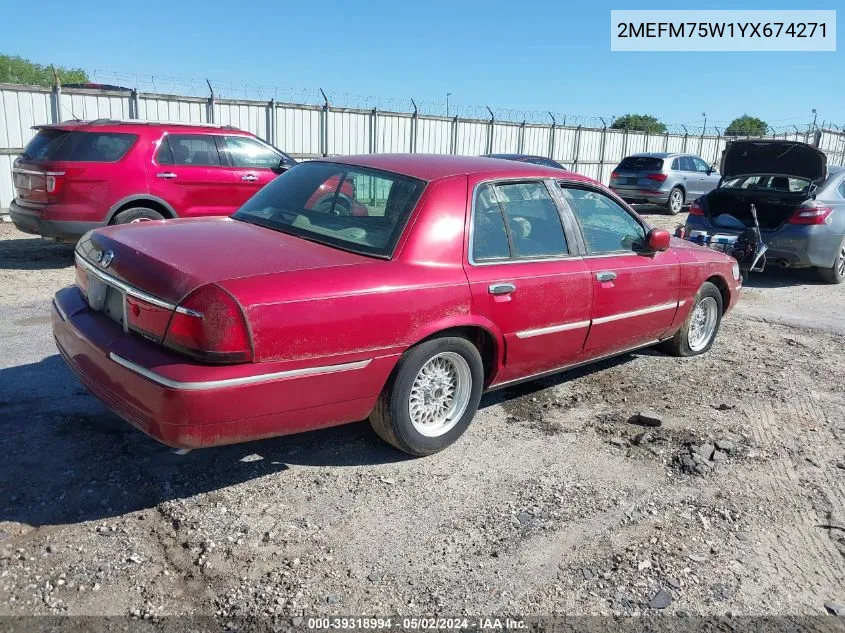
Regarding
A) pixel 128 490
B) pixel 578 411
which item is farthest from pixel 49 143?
pixel 578 411

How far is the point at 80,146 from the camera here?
27.6ft

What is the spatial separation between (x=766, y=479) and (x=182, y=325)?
322 centimetres

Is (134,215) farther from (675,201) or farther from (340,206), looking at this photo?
(675,201)

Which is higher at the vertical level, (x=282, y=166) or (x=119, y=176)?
(x=282, y=166)

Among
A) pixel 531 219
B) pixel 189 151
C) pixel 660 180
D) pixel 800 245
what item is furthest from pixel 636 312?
pixel 660 180

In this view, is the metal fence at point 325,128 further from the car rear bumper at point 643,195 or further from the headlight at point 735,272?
the headlight at point 735,272

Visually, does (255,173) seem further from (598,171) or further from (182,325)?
(598,171)

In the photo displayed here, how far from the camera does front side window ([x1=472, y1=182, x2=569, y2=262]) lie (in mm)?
4172

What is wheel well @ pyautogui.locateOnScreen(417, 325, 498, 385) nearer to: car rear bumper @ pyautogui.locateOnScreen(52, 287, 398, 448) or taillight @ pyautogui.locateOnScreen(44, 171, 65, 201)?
car rear bumper @ pyautogui.locateOnScreen(52, 287, 398, 448)

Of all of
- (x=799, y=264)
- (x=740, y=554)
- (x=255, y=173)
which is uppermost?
(x=255, y=173)

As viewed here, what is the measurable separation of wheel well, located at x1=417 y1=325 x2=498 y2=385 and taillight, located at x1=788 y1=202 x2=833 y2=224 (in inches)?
262

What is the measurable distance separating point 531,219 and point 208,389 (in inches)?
91.6

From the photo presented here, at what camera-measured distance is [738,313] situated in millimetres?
8102

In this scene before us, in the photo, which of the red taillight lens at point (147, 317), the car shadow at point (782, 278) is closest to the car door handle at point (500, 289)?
the red taillight lens at point (147, 317)
